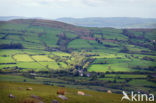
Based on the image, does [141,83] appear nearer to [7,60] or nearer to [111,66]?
[111,66]

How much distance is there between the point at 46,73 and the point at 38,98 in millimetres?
86094

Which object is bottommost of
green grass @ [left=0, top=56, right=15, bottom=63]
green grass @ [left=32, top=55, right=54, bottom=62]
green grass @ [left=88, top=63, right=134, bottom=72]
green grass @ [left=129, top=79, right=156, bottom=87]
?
green grass @ [left=129, top=79, right=156, bottom=87]

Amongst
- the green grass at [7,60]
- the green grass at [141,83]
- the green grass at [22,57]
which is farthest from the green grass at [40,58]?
the green grass at [141,83]

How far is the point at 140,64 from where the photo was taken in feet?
505

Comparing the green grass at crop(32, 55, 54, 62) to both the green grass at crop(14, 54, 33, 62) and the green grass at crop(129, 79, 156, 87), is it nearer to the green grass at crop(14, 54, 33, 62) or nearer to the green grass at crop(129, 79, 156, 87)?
the green grass at crop(14, 54, 33, 62)

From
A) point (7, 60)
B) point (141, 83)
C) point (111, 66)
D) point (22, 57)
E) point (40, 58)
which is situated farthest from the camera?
point (22, 57)

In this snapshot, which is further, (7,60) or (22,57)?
(22,57)

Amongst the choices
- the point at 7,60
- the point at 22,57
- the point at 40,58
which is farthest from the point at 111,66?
the point at 7,60

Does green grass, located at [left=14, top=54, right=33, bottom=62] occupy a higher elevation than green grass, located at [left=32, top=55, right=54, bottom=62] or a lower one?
higher

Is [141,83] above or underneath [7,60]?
underneath

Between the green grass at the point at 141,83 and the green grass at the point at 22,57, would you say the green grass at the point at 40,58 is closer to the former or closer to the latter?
the green grass at the point at 22,57

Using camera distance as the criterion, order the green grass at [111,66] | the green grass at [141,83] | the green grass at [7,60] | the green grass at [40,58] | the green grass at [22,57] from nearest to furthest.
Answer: the green grass at [141,83] < the green grass at [111,66] < the green grass at [7,60] < the green grass at [22,57] < the green grass at [40,58]

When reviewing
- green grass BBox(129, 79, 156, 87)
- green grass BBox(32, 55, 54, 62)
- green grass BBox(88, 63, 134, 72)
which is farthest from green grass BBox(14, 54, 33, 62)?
green grass BBox(129, 79, 156, 87)

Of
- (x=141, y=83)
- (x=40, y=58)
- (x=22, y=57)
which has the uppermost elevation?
(x=22, y=57)
